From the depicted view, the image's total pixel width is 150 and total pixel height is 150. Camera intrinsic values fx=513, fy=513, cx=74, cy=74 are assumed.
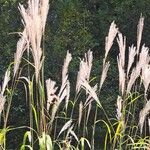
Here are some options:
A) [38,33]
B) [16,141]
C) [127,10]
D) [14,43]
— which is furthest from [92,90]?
[127,10]

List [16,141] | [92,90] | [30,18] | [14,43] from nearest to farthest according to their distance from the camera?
1. [30,18]
2. [92,90]
3. [16,141]
4. [14,43]

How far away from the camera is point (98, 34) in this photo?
9336 millimetres

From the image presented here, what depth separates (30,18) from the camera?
1.79 metres

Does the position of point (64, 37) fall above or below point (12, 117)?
above

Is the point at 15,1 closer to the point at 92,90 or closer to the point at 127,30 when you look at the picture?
the point at 127,30

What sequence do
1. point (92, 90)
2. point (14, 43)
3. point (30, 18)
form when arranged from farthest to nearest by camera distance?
point (14, 43) → point (92, 90) → point (30, 18)

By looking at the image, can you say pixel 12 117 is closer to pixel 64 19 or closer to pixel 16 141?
pixel 16 141

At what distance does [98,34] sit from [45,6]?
7516 millimetres

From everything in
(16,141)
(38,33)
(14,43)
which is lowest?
(16,141)

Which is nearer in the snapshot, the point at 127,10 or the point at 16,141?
the point at 16,141

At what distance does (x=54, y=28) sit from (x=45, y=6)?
6898 mm

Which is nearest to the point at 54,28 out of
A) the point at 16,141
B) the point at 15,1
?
the point at 15,1

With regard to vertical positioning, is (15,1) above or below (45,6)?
above

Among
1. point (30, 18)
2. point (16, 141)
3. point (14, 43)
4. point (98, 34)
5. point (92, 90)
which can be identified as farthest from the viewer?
point (98, 34)
